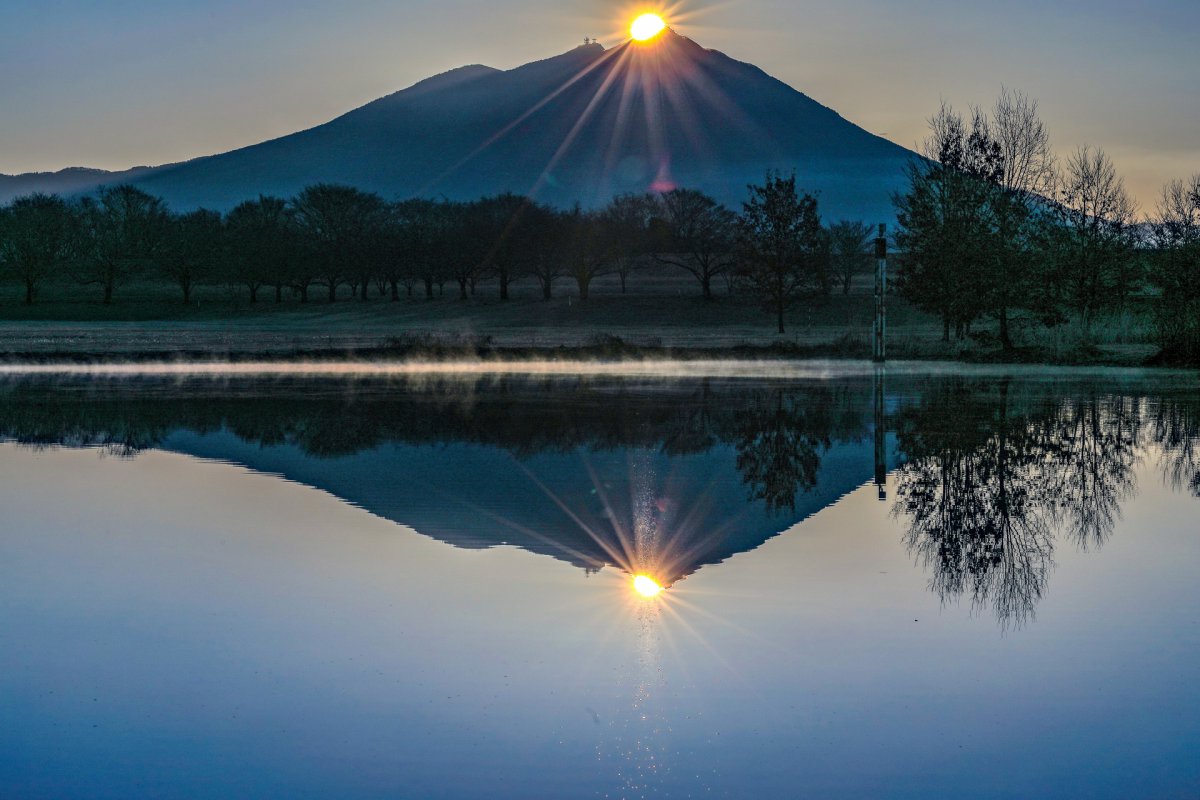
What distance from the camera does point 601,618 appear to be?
9930mm

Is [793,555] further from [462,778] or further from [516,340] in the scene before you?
[516,340]

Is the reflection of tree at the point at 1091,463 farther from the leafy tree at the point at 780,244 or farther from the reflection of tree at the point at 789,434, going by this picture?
the leafy tree at the point at 780,244

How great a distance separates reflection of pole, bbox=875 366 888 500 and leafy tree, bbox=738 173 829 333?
51.6 m

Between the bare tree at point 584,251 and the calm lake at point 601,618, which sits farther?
the bare tree at point 584,251

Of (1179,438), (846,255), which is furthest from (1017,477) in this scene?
(846,255)

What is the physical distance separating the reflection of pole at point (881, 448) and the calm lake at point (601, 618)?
0.13 meters

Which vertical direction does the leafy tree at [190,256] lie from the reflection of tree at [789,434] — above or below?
above

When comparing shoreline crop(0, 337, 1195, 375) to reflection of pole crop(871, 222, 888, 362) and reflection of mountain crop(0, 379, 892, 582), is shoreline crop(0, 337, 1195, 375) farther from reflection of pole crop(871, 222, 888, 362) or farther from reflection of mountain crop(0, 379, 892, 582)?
reflection of mountain crop(0, 379, 892, 582)

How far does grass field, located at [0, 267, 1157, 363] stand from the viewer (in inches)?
2200

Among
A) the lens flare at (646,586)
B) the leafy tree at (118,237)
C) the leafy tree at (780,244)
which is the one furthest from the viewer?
the leafy tree at (118,237)

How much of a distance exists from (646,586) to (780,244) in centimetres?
7434

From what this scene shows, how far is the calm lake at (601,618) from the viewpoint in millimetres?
6793

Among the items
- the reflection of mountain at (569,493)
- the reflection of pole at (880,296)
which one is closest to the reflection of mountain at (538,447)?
the reflection of mountain at (569,493)

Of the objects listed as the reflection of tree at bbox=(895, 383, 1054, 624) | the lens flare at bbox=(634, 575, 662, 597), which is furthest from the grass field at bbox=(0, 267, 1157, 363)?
the lens flare at bbox=(634, 575, 662, 597)
